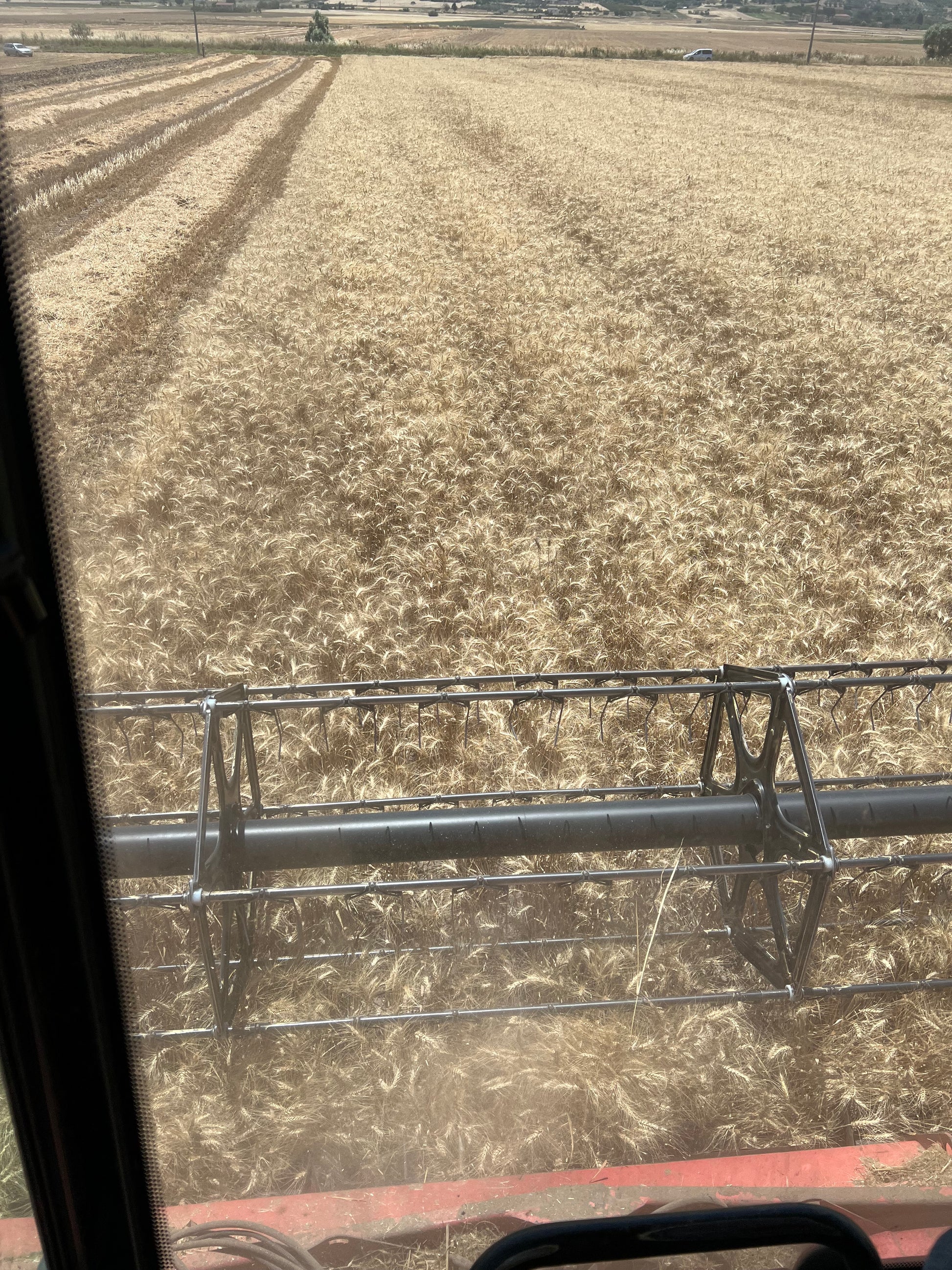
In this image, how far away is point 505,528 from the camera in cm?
550

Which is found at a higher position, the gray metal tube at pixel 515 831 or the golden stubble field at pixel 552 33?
the golden stubble field at pixel 552 33

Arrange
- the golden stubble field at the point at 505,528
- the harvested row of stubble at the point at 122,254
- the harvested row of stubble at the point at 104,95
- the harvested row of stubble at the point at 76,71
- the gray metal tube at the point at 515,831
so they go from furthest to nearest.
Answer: the harvested row of stubble at the point at 104,95
the harvested row of stubble at the point at 76,71
the harvested row of stubble at the point at 122,254
the golden stubble field at the point at 505,528
the gray metal tube at the point at 515,831

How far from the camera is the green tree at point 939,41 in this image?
133 feet

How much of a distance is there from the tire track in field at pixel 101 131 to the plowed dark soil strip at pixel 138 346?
1595mm

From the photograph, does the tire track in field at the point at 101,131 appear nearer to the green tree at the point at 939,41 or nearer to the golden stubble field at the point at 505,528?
the golden stubble field at the point at 505,528

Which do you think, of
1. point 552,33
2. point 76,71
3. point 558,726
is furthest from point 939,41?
point 558,726

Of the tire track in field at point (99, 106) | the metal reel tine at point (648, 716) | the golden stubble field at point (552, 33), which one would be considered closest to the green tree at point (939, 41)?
the golden stubble field at point (552, 33)

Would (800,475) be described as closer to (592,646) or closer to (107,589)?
(592,646)

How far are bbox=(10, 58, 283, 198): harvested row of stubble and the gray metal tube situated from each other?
27.9ft

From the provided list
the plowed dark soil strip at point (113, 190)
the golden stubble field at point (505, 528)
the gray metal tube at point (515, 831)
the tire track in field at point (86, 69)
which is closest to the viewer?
the gray metal tube at point (515, 831)

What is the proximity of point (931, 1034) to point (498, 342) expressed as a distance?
23.5ft

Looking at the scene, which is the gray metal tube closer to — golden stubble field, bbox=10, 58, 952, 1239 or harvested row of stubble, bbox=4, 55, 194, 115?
golden stubble field, bbox=10, 58, 952, 1239

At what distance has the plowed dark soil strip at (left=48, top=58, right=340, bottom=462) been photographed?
6.91 meters

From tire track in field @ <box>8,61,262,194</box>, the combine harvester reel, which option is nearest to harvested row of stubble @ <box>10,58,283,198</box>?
tire track in field @ <box>8,61,262,194</box>
